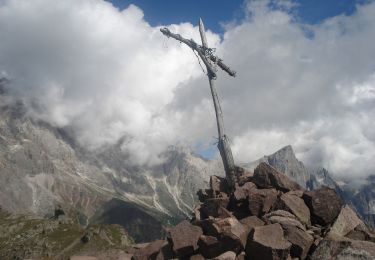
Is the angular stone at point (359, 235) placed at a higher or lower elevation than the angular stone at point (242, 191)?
lower

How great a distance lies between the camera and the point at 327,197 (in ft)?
110

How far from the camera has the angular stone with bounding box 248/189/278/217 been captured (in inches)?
1335

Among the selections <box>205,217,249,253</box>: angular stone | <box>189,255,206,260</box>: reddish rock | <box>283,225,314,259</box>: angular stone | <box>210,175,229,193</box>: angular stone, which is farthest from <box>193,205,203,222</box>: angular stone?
<box>283,225,314,259</box>: angular stone

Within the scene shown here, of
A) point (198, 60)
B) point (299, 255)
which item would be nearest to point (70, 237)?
point (198, 60)

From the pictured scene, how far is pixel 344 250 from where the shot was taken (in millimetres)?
25766

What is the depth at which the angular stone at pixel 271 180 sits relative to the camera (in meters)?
37.1

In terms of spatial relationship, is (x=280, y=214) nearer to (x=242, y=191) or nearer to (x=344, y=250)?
(x=242, y=191)

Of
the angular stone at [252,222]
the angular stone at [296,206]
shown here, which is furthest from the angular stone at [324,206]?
the angular stone at [252,222]

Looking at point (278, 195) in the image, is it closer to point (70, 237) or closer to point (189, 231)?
point (189, 231)

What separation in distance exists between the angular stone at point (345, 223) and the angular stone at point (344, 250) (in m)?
3.21

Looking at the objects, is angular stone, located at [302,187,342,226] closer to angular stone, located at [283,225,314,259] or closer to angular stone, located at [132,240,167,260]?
angular stone, located at [283,225,314,259]

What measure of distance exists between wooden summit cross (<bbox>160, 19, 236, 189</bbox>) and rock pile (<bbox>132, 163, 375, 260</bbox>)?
2.45 m

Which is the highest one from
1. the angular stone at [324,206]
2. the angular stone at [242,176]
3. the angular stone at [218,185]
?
the angular stone at [242,176]

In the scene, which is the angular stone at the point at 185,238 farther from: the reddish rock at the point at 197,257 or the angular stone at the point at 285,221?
the angular stone at the point at 285,221
